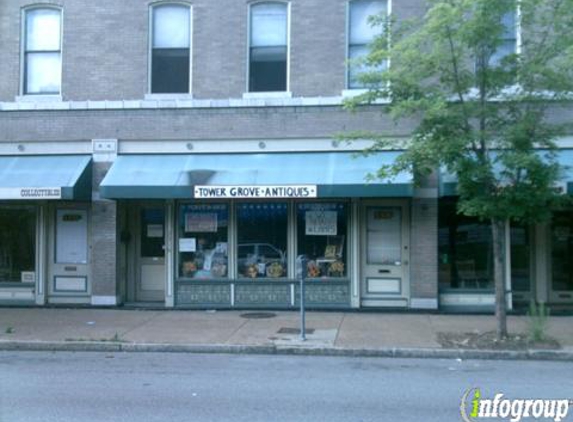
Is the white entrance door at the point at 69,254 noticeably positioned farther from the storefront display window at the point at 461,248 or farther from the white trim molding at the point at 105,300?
the storefront display window at the point at 461,248

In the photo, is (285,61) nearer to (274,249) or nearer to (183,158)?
(183,158)

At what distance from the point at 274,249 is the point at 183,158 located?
2728 mm

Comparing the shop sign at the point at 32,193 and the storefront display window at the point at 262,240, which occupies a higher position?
the shop sign at the point at 32,193

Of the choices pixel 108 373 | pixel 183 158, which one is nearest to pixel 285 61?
pixel 183 158

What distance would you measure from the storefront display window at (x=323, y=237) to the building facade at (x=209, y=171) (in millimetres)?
30

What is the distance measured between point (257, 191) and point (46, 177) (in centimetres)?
447

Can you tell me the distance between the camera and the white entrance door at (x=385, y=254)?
553 inches

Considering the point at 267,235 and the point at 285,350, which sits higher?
the point at 267,235

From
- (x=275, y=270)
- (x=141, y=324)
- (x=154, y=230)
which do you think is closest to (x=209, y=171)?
(x=154, y=230)

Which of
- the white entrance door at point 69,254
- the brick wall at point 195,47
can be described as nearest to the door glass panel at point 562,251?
the brick wall at point 195,47

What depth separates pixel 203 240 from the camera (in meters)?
14.6

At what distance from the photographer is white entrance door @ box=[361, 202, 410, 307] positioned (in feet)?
46.1

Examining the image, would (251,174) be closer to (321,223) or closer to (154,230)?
(321,223)

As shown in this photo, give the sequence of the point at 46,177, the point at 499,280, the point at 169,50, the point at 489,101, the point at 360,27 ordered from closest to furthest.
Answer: the point at 499,280 → the point at 489,101 → the point at 46,177 → the point at 360,27 → the point at 169,50
